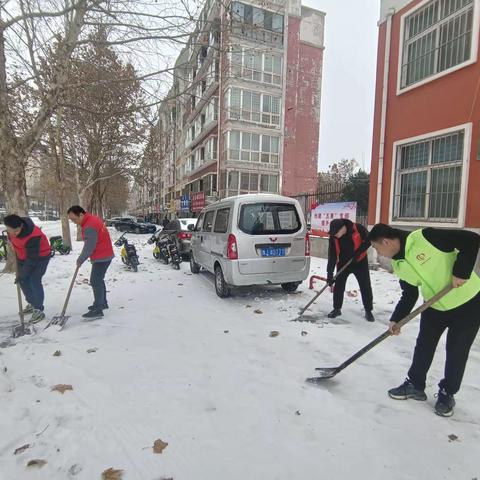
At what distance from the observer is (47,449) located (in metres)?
2.37

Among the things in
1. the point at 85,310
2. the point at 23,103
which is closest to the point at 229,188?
the point at 23,103

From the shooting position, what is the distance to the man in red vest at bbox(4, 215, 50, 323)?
4801 millimetres

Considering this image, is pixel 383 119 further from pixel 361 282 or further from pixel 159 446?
pixel 159 446

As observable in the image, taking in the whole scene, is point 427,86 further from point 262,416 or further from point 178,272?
point 262,416

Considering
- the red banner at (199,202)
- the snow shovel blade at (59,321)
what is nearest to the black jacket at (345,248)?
the snow shovel blade at (59,321)

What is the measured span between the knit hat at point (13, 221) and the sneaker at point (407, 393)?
507 centimetres

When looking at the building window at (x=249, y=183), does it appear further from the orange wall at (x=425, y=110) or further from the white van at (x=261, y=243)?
the white van at (x=261, y=243)

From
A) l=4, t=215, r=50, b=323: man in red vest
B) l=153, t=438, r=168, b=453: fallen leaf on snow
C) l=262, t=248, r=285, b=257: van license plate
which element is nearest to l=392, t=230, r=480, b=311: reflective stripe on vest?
l=153, t=438, r=168, b=453: fallen leaf on snow

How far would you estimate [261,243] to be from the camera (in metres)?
6.02

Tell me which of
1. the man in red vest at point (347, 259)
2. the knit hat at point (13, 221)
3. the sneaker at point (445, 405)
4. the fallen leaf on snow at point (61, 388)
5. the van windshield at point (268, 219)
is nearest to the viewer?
the sneaker at point (445, 405)

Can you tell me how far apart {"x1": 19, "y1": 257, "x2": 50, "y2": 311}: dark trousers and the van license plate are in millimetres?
3552

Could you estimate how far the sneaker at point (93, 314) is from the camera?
17.4 feet

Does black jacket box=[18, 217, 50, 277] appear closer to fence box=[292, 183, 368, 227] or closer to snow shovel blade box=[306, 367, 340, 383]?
snow shovel blade box=[306, 367, 340, 383]

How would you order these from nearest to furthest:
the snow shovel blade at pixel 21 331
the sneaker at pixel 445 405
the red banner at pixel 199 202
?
the sneaker at pixel 445 405 < the snow shovel blade at pixel 21 331 < the red banner at pixel 199 202
